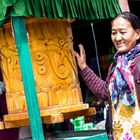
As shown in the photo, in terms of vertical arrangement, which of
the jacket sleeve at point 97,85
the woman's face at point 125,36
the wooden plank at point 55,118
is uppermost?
the woman's face at point 125,36

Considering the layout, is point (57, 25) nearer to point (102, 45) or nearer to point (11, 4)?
point (11, 4)

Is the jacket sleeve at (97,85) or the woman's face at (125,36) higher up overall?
the woman's face at (125,36)

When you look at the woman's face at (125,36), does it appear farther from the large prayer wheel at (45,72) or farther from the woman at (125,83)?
the large prayer wheel at (45,72)

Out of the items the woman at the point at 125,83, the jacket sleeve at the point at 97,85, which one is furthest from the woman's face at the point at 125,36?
the jacket sleeve at the point at 97,85

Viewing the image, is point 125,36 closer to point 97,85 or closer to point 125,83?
point 125,83

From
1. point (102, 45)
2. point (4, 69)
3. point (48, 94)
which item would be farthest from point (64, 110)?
point (102, 45)

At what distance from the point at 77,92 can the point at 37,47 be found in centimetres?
49

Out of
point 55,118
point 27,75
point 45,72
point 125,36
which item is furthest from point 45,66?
point 125,36

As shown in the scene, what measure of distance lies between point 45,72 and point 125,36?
0.67 m

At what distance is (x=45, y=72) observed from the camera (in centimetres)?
293

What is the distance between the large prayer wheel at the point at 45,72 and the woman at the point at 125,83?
0.39m

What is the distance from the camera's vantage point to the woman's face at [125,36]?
2.64m

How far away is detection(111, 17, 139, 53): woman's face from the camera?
264cm

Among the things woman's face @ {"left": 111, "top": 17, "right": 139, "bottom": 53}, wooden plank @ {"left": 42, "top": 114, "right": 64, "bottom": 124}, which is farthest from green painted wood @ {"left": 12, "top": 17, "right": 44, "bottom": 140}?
woman's face @ {"left": 111, "top": 17, "right": 139, "bottom": 53}
